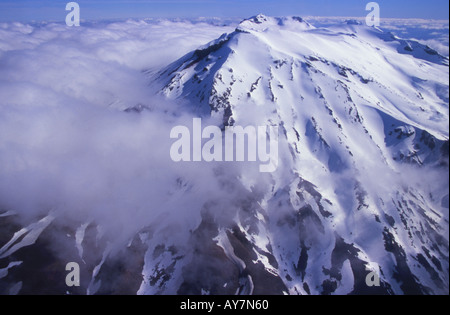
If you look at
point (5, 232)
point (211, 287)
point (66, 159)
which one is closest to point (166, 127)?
point (66, 159)

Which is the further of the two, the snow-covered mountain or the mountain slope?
the mountain slope

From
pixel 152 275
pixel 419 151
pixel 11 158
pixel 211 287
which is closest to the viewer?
pixel 211 287

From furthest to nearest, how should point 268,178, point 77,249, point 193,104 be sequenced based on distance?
1. point 193,104
2. point 268,178
3. point 77,249

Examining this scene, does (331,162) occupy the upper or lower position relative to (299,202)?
upper

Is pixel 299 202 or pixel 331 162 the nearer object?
pixel 299 202

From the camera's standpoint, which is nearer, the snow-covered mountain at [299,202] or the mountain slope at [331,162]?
the snow-covered mountain at [299,202]

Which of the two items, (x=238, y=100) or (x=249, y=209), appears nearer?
(x=249, y=209)
